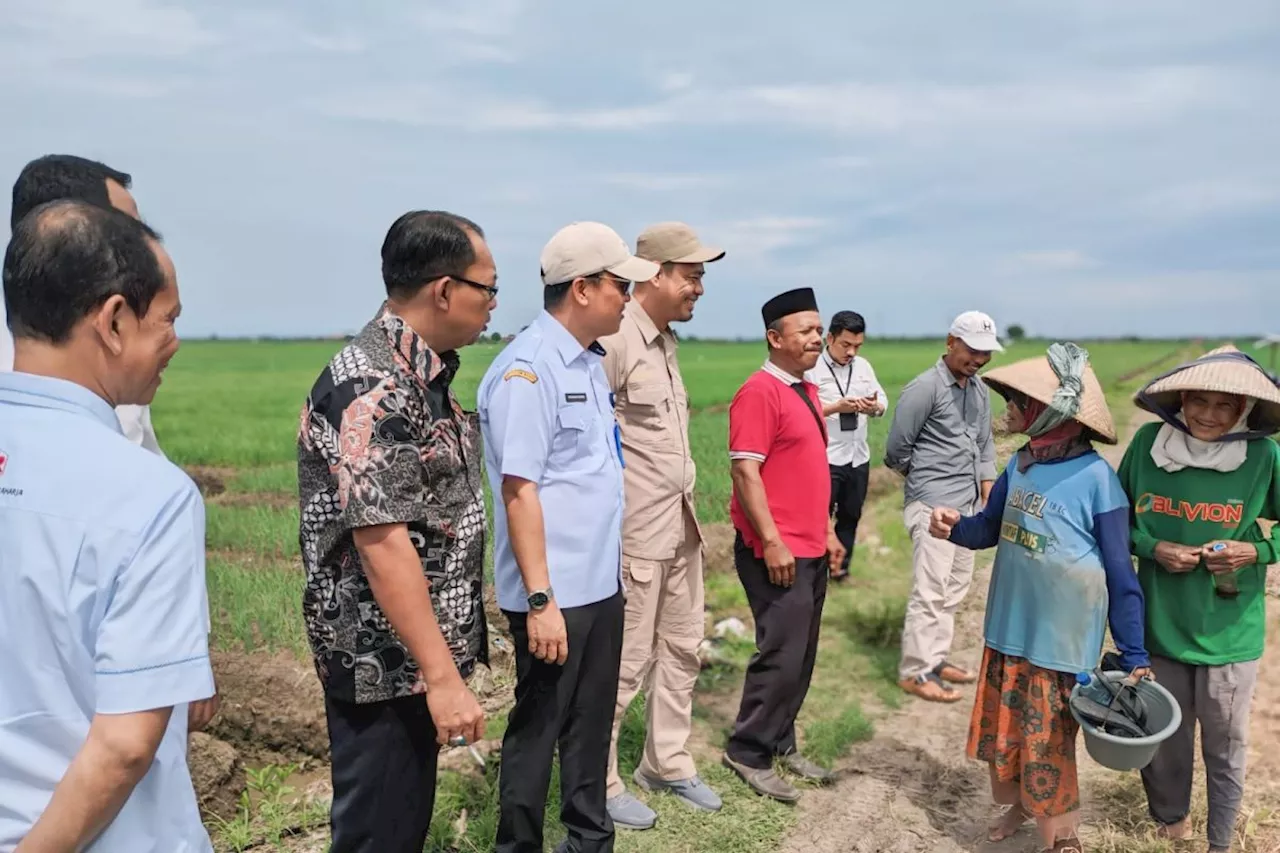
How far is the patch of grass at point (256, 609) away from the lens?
463 centimetres

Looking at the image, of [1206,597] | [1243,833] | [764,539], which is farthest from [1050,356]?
[1243,833]

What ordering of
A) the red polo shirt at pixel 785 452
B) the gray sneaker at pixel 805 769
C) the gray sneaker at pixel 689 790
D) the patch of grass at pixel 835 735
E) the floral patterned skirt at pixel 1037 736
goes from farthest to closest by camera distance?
the patch of grass at pixel 835 735 → the gray sneaker at pixel 805 769 → the red polo shirt at pixel 785 452 → the gray sneaker at pixel 689 790 → the floral patterned skirt at pixel 1037 736

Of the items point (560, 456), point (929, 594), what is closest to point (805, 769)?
point (929, 594)

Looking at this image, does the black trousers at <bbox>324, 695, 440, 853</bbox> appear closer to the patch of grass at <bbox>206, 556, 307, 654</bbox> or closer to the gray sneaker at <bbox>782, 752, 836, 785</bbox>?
the gray sneaker at <bbox>782, 752, 836, 785</bbox>

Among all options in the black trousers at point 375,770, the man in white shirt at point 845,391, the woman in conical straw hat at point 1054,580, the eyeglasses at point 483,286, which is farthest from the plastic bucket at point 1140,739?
the man in white shirt at point 845,391

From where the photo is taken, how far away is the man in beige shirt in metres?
3.48

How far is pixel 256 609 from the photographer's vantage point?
15.8 ft

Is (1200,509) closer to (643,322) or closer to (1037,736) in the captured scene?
(1037,736)

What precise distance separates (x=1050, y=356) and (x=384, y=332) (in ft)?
7.23

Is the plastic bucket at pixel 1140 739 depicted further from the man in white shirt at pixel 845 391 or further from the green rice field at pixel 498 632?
the man in white shirt at pixel 845 391

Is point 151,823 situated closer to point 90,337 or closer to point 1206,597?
point 90,337

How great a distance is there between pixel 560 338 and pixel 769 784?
6.95ft

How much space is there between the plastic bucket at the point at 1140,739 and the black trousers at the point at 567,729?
150 cm

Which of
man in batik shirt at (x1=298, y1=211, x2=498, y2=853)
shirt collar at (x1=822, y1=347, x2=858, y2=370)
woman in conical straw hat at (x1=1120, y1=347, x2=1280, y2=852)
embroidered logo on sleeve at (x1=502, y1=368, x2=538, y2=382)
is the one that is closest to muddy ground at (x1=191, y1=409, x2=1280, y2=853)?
woman in conical straw hat at (x1=1120, y1=347, x2=1280, y2=852)
